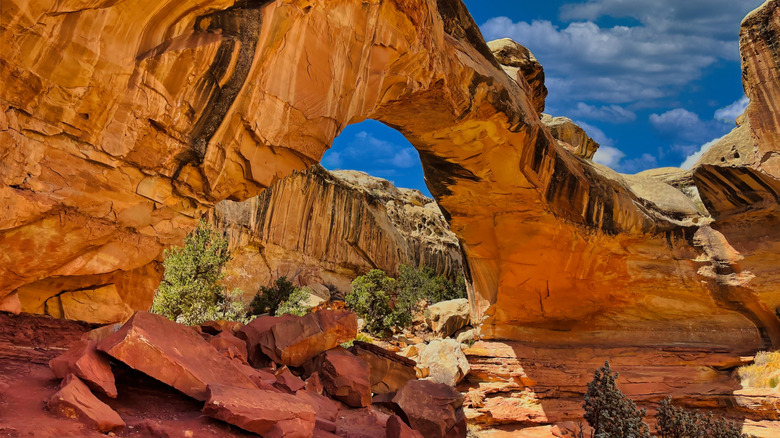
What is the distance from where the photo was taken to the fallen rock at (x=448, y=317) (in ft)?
74.4

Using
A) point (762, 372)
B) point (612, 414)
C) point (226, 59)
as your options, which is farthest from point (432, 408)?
point (762, 372)

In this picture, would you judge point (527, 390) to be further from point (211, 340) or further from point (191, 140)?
point (191, 140)

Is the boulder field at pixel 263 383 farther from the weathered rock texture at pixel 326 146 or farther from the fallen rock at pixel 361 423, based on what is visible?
the weathered rock texture at pixel 326 146

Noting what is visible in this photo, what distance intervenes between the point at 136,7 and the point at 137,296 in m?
3.26

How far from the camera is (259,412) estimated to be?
146 inches

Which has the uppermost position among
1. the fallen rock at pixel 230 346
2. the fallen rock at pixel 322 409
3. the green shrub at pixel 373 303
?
the green shrub at pixel 373 303

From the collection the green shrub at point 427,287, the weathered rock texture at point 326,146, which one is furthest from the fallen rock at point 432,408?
the green shrub at point 427,287

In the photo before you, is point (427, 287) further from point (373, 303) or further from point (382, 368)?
point (382, 368)

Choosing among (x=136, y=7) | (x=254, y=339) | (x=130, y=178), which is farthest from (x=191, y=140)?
(x=254, y=339)

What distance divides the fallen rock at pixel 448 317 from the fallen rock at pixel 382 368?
1439cm

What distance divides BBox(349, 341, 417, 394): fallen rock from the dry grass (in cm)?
930

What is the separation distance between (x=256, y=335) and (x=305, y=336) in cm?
70

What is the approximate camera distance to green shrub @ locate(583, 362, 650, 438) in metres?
7.21

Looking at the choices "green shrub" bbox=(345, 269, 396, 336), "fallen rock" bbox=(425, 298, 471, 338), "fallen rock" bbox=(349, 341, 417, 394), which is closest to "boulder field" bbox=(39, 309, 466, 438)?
"fallen rock" bbox=(349, 341, 417, 394)
